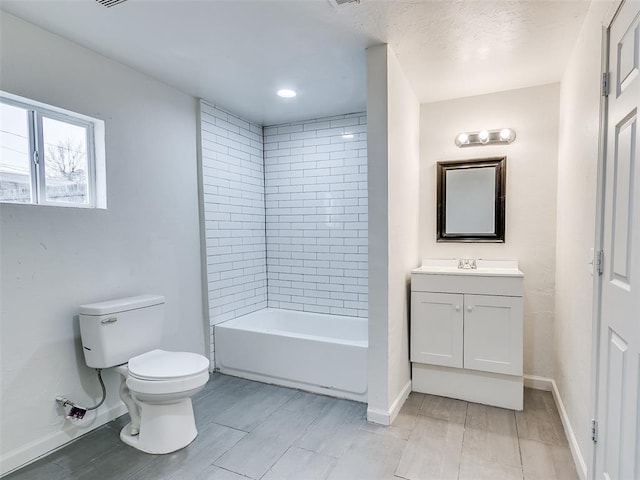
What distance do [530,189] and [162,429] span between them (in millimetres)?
3038

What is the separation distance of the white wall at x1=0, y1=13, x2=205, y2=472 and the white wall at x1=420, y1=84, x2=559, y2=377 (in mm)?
2366

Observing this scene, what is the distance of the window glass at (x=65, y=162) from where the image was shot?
2045 mm

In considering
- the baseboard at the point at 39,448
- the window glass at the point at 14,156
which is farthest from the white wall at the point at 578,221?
the window glass at the point at 14,156

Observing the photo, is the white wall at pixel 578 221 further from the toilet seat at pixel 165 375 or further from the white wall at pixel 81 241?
the white wall at pixel 81 241

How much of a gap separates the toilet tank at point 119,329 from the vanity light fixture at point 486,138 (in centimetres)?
261

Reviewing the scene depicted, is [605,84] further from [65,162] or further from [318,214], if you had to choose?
[65,162]

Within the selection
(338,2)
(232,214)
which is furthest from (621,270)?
(232,214)

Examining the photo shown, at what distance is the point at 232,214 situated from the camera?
3307mm

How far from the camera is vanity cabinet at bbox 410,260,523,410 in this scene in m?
2.41

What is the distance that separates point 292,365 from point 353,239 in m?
1.29

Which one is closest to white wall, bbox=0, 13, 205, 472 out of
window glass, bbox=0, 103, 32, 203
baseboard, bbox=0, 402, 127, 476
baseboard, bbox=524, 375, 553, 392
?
baseboard, bbox=0, 402, 127, 476

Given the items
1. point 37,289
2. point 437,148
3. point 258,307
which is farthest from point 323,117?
point 37,289

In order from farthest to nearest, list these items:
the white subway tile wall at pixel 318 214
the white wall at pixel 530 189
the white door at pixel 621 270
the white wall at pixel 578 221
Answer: the white subway tile wall at pixel 318 214 → the white wall at pixel 530 189 → the white wall at pixel 578 221 → the white door at pixel 621 270

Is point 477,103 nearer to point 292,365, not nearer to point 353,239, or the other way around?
point 353,239
